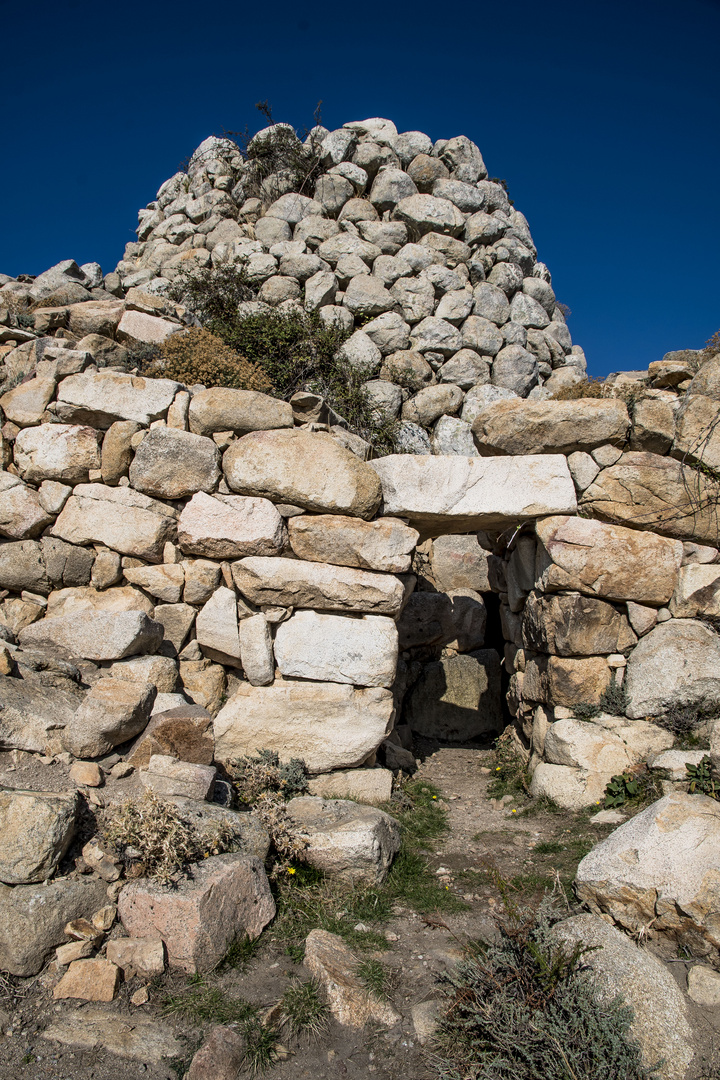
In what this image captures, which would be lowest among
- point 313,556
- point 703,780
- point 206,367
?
point 703,780

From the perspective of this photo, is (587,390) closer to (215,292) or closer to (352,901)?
(352,901)

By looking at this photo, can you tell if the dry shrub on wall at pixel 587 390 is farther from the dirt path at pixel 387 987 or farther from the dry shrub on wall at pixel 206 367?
the dirt path at pixel 387 987

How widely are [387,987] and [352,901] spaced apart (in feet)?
2.12

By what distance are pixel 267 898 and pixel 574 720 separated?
9.07 feet

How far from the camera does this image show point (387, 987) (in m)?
2.99

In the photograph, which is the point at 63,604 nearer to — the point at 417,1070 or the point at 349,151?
the point at 417,1070

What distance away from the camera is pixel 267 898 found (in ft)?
10.9

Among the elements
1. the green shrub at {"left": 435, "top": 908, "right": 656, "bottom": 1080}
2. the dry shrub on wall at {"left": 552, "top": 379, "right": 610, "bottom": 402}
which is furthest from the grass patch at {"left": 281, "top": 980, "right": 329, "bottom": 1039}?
the dry shrub on wall at {"left": 552, "top": 379, "right": 610, "bottom": 402}

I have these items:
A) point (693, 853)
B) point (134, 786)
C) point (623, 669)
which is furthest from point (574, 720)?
point (134, 786)

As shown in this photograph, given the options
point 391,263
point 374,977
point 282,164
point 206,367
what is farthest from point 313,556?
point 282,164

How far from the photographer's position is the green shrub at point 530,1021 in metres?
2.42

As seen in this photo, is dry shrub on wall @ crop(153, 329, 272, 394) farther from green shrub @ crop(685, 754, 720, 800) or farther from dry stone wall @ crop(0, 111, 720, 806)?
green shrub @ crop(685, 754, 720, 800)

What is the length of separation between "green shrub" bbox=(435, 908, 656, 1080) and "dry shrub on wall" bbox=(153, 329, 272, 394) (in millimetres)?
4616

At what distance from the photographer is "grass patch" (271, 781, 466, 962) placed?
3.32 meters
